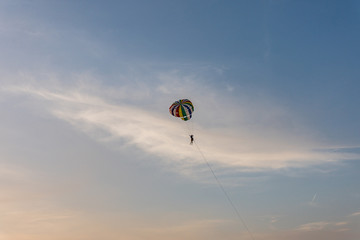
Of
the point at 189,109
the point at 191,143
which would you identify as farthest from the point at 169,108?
the point at 191,143

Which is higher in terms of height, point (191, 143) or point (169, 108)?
point (169, 108)

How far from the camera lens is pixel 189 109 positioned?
57500mm

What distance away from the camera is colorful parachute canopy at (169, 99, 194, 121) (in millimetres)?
56938

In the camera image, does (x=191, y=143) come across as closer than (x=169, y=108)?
Yes

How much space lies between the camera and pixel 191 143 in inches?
2037

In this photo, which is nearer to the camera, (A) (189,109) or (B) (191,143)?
(B) (191,143)

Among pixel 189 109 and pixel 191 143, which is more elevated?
pixel 189 109

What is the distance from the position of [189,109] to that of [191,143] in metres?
10.0

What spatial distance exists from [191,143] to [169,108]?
1263cm

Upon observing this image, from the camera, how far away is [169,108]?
194 feet

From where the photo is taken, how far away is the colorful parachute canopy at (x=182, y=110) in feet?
187

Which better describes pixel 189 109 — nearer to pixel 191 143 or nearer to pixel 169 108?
pixel 169 108

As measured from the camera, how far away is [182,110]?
56875mm
